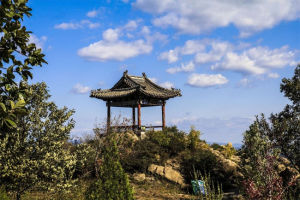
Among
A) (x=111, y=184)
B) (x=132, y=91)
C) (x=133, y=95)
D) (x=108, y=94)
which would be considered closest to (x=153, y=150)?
(x=132, y=91)

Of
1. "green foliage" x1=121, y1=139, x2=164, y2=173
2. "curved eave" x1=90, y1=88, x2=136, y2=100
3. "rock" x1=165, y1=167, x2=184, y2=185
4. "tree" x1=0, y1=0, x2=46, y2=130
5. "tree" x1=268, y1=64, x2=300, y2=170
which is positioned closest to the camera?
"tree" x1=0, y1=0, x2=46, y2=130

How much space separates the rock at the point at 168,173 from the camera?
65.2 ft

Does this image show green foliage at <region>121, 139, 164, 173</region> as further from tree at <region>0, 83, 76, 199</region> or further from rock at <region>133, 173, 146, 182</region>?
tree at <region>0, 83, 76, 199</region>

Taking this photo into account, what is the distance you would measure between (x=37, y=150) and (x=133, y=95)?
1741cm

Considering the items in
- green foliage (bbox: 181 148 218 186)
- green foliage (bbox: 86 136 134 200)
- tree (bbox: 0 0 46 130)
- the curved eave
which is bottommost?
green foliage (bbox: 181 148 218 186)

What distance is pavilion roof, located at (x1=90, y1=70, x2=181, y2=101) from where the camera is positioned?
86.3 ft

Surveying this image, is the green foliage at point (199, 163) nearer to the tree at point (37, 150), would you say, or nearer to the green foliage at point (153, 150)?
the green foliage at point (153, 150)

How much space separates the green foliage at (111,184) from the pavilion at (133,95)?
698 inches

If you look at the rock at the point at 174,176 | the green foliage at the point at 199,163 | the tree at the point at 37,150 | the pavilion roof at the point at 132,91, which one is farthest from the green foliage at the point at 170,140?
the tree at the point at 37,150

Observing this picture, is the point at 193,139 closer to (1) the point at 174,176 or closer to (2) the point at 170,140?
(2) the point at 170,140

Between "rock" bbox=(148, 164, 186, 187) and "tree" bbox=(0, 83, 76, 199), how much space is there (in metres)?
10.9

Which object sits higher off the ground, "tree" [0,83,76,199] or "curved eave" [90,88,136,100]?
"curved eave" [90,88,136,100]

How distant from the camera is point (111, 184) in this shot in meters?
7.51

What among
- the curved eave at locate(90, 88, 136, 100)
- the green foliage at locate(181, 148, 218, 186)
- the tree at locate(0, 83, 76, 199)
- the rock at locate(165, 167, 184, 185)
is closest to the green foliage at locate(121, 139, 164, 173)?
the rock at locate(165, 167, 184, 185)
